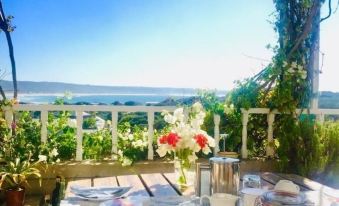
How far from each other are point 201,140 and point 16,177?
7.16 feet

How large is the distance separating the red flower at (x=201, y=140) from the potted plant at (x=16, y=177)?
212 centimetres

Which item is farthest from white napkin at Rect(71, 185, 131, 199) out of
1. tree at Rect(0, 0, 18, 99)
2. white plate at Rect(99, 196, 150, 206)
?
tree at Rect(0, 0, 18, 99)

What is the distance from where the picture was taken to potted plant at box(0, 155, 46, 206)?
331 cm

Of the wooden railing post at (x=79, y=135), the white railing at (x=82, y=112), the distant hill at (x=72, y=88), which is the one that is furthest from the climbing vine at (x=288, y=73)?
the distant hill at (x=72, y=88)

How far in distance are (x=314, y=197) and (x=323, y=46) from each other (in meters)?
3.08

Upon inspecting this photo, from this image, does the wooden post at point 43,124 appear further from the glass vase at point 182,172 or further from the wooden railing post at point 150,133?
the glass vase at point 182,172

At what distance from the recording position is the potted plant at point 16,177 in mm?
3314

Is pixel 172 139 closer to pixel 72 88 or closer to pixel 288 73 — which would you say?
pixel 288 73

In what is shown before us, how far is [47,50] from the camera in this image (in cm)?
1438

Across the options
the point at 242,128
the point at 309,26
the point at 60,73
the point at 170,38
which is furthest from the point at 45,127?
the point at 60,73

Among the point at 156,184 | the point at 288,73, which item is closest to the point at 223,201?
the point at 156,184

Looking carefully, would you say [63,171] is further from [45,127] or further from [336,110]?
[336,110]

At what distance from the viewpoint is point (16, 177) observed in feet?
11.1

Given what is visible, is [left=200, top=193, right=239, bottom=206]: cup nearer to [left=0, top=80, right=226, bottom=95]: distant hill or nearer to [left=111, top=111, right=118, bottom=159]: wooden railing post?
[left=111, top=111, right=118, bottom=159]: wooden railing post
